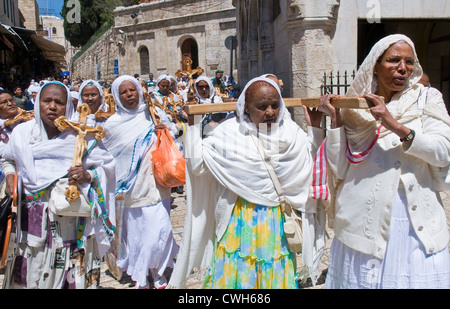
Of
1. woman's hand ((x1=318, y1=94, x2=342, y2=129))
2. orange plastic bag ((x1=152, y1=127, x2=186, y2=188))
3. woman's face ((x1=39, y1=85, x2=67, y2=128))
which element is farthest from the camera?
orange plastic bag ((x1=152, y1=127, x2=186, y2=188))

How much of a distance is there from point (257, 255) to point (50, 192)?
1492 mm

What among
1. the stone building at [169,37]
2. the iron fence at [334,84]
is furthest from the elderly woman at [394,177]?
the stone building at [169,37]

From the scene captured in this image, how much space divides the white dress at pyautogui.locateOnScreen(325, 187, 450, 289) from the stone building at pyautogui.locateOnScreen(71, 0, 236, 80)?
26.0 metres

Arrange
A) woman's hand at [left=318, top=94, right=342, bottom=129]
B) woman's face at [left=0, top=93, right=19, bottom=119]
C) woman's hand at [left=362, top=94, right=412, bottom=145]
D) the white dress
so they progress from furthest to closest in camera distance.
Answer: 1. woman's face at [left=0, top=93, right=19, bottom=119]
2. woman's hand at [left=318, top=94, right=342, bottom=129]
3. the white dress
4. woman's hand at [left=362, top=94, right=412, bottom=145]

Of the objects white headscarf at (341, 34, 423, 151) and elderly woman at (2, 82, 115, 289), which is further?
elderly woman at (2, 82, 115, 289)

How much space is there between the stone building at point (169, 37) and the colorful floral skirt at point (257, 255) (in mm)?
25693

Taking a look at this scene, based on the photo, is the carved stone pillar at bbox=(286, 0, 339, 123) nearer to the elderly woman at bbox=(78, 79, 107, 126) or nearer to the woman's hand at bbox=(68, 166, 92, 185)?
the elderly woman at bbox=(78, 79, 107, 126)

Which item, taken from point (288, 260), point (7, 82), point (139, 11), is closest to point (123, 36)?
point (139, 11)

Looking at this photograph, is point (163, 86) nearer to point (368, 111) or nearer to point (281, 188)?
point (281, 188)

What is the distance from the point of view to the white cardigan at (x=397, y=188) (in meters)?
2.11

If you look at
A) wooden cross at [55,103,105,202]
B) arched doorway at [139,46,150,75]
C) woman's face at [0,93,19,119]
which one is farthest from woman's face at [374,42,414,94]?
arched doorway at [139,46,150,75]

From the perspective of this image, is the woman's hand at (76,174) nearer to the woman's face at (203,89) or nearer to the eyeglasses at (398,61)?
the eyeglasses at (398,61)

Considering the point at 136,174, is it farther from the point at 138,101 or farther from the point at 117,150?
the point at 138,101

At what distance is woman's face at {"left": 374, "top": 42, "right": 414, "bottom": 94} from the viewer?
2217mm
